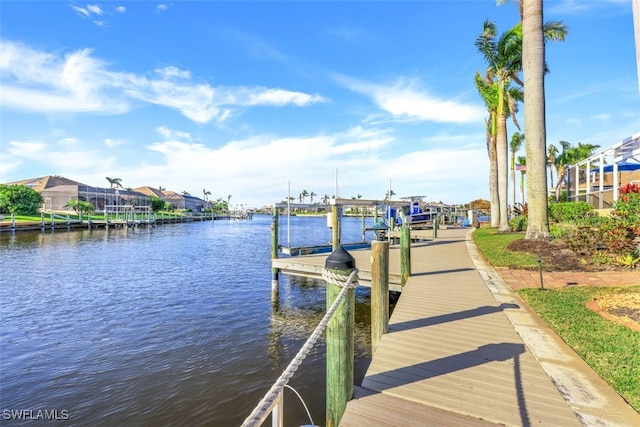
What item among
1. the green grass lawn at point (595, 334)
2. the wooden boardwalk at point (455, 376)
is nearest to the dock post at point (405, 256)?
the wooden boardwalk at point (455, 376)

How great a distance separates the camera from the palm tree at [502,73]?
66.4 ft

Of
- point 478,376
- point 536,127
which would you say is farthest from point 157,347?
point 536,127

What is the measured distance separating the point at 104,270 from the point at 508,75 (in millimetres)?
28530

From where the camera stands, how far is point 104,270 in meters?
18.1

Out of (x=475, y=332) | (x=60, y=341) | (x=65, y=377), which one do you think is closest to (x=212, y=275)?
(x=60, y=341)

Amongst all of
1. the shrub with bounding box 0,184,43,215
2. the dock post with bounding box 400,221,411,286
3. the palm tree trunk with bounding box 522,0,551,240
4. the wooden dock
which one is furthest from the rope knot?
the shrub with bounding box 0,184,43,215

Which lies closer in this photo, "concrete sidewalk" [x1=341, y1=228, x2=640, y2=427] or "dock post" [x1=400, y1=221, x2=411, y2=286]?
"concrete sidewalk" [x1=341, y1=228, x2=640, y2=427]

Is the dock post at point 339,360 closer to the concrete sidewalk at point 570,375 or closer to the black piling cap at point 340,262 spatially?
the black piling cap at point 340,262

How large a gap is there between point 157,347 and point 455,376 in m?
7.31

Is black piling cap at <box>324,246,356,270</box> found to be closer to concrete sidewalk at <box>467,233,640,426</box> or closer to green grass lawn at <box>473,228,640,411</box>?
concrete sidewalk at <box>467,233,640,426</box>

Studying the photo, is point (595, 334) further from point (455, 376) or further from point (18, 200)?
point (18, 200)

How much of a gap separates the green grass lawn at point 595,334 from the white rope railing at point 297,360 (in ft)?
10.1

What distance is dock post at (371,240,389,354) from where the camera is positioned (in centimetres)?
489

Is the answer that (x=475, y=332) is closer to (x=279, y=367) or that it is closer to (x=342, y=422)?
(x=342, y=422)
